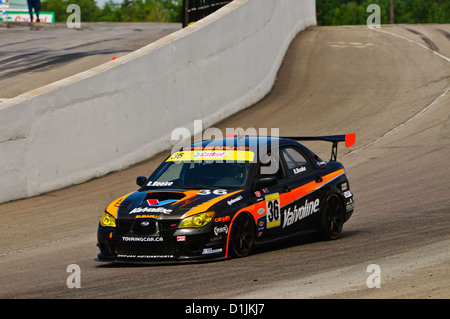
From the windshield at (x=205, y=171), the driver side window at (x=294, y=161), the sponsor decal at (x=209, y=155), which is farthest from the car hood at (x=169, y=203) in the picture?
the driver side window at (x=294, y=161)

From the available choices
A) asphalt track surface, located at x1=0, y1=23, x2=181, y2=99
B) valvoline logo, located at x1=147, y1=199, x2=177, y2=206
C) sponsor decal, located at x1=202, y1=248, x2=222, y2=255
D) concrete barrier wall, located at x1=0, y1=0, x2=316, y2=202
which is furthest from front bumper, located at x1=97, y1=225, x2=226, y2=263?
asphalt track surface, located at x1=0, y1=23, x2=181, y2=99

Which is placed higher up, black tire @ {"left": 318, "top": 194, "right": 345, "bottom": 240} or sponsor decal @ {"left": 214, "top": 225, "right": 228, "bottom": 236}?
sponsor decal @ {"left": 214, "top": 225, "right": 228, "bottom": 236}

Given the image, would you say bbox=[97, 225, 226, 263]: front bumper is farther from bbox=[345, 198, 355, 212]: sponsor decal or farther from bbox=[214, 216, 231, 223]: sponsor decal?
bbox=[345, 198, 355, 212]: sponsor decal

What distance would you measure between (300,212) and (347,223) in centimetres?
223

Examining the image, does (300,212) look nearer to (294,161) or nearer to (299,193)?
(299,193)

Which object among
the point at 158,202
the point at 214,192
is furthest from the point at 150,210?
the point at 214,192

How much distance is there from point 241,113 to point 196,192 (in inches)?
503

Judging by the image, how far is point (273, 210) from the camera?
997 cm

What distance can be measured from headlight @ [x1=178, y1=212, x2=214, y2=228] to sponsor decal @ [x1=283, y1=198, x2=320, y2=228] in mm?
1445

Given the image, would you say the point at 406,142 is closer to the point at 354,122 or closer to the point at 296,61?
the point at 354,122

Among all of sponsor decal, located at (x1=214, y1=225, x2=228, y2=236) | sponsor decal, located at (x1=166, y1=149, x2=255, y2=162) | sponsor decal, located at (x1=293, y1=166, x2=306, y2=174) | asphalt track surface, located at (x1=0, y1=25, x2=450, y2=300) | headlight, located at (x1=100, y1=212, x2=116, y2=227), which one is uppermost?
sponsor decal, located at (x1=166, y1=149, x2=255, y2=162)

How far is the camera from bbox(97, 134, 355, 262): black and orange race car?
29.8 feet

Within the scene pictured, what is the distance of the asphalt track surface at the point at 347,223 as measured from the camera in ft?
26.0
